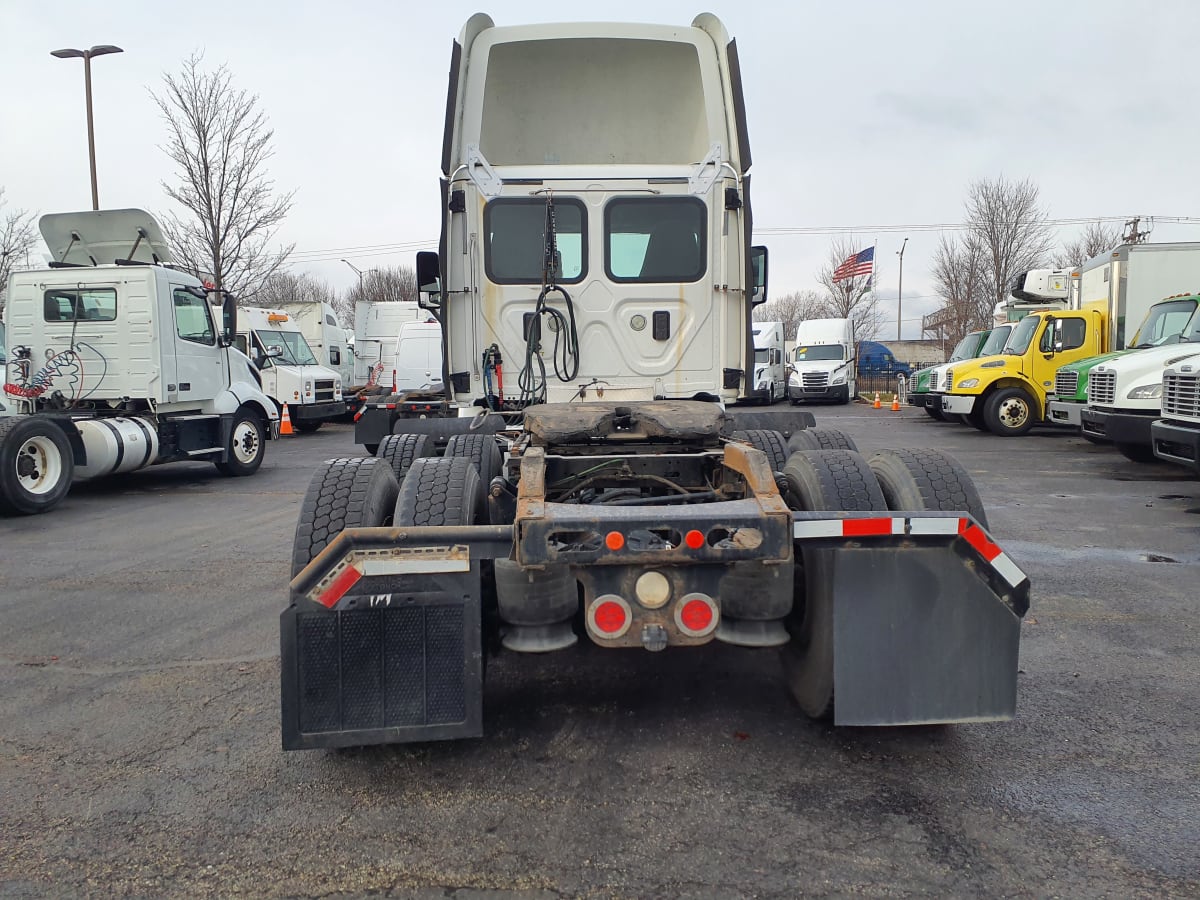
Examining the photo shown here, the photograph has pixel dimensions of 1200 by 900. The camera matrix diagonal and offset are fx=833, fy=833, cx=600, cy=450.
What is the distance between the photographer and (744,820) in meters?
2.71

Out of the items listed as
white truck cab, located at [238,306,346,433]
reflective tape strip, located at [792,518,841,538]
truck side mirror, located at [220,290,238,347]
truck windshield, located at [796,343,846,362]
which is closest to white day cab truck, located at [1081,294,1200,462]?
reflective tape strip, located at [792,518,841,538]

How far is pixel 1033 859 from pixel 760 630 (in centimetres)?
109

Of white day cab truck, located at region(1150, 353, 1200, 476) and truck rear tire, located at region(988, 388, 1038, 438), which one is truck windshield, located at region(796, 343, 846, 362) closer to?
truck rear tire, located at region(988, 388, 1038, 438)

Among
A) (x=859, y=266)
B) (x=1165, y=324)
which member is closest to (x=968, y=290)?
(x=859, y=266)

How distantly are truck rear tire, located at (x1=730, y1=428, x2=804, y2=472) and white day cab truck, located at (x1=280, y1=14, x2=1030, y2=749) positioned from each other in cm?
3

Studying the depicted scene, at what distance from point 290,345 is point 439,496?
1845 centimetres

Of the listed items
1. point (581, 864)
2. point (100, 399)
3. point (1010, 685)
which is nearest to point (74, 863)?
point (581, 864)

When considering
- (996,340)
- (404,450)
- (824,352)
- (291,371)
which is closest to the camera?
(404,450)

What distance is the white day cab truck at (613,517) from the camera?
2898mm

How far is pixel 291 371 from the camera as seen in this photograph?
19.0 m

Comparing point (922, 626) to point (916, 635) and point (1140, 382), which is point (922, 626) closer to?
point (916, 635)

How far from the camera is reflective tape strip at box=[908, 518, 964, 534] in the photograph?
9.57 ft

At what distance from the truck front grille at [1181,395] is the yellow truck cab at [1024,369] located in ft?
24.4

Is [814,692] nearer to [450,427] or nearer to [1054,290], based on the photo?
[450,427]
